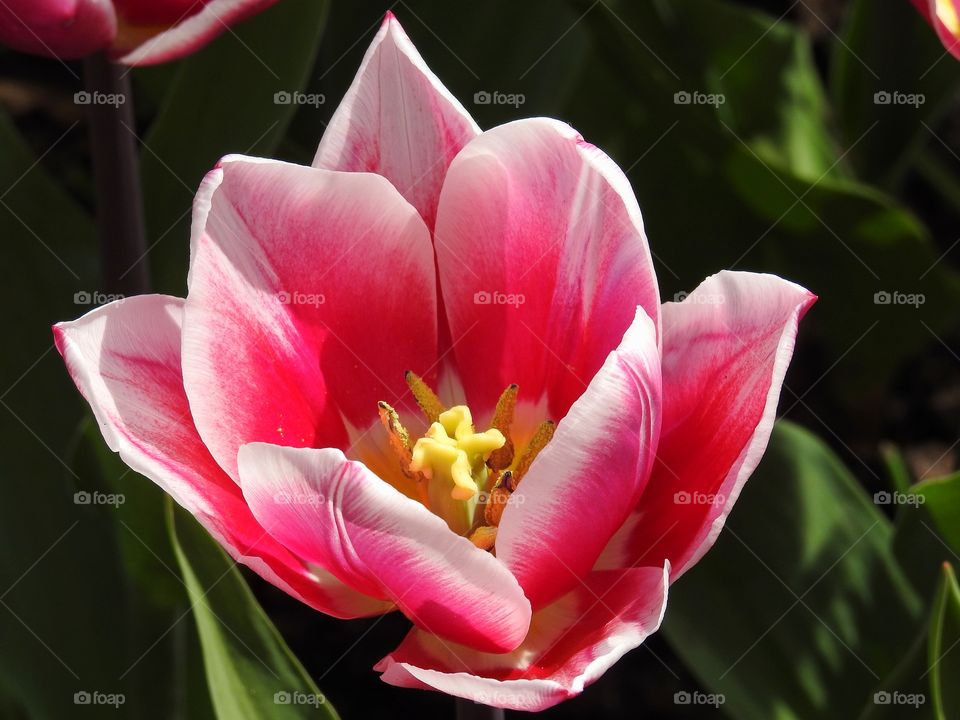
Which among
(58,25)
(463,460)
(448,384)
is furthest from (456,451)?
(58,25)

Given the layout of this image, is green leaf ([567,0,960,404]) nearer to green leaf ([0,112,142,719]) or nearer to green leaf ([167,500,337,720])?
green leaf ([0,112,142,719])

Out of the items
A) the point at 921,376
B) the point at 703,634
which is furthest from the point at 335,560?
the point at 921,376

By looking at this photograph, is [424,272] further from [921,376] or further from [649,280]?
[921,376]

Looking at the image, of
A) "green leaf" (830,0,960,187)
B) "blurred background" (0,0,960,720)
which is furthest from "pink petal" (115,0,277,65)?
"green leaf" (830,0,960,187)

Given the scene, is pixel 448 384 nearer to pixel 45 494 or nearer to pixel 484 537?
pixel 484 537

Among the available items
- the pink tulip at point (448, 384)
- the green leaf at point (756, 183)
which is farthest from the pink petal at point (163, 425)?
the green leaf at point (756, 183)
